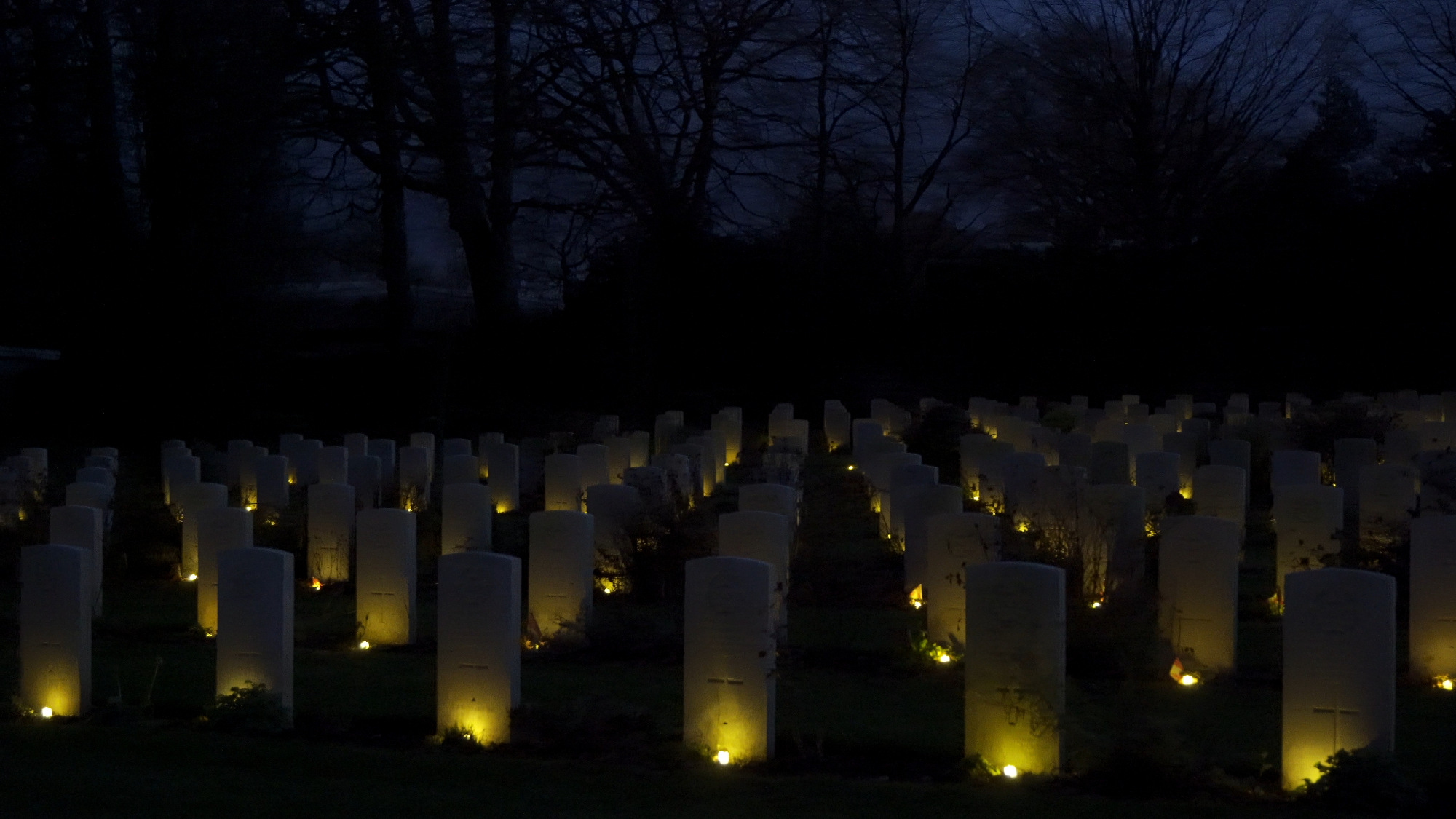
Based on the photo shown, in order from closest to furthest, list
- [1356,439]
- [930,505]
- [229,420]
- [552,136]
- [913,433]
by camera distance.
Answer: [930,505]
[1356,439]
[913,433]
[229,420]
[552,136]

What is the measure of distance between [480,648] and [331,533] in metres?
4.28

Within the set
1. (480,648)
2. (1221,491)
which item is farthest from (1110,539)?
(480,648)

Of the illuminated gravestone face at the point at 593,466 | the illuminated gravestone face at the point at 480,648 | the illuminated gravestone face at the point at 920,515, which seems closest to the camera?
the illuminated gravestone face at the point at 480,648

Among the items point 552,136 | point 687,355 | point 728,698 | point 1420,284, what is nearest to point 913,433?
point 687,355

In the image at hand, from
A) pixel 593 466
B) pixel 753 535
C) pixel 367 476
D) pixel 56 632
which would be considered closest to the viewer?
pixel 56 632

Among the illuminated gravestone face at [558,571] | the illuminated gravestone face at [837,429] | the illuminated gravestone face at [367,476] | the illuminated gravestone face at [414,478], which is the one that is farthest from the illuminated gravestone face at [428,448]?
the illuminated gravestone face at [558,571]

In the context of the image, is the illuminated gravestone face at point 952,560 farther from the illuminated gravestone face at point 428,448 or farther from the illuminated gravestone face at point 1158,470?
the illuminated gravestone face at point 428,448

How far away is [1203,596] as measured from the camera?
20.3 feet

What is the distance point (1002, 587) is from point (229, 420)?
52.6 feet

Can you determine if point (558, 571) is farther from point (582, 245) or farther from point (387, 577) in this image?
point (582, 245)

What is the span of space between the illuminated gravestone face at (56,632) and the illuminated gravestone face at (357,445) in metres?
7.94

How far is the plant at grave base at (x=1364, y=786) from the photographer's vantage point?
14.1ft

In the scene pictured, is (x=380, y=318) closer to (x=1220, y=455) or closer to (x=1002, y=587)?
(x=1220, y=455)

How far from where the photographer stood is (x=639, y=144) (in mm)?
21906
